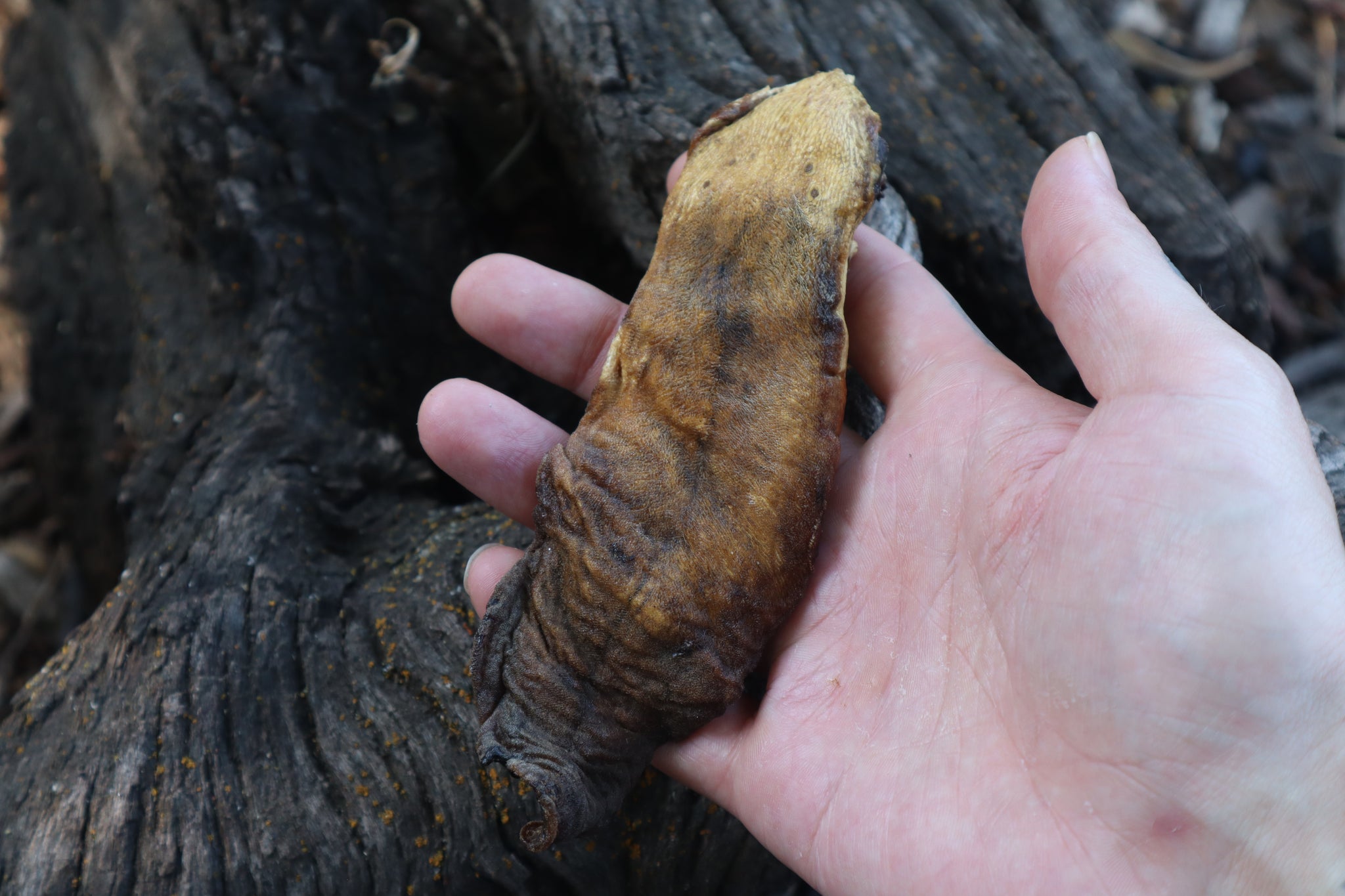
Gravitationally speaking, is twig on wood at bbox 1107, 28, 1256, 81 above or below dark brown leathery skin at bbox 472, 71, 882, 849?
below

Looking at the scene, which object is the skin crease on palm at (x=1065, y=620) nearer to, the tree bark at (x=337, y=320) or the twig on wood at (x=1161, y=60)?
the tree bark at (x=337, y=320)

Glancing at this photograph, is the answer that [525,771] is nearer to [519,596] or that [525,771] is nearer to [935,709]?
[519,596]

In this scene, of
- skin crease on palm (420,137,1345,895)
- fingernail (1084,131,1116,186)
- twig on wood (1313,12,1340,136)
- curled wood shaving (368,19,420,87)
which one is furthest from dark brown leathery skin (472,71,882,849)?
twig on wood (1313,12,1340,136)

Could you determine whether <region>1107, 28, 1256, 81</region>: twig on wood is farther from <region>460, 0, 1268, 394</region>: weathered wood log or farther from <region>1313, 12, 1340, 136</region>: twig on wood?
<region>460, 0, 1268, 394</region>: weathered wood log

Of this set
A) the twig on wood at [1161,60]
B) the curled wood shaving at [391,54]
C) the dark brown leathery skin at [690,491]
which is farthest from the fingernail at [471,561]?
the twig on wood at [1161,60]

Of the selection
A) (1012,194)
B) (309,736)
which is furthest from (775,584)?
(1012,194)

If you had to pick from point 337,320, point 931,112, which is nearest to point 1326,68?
point 931,112
